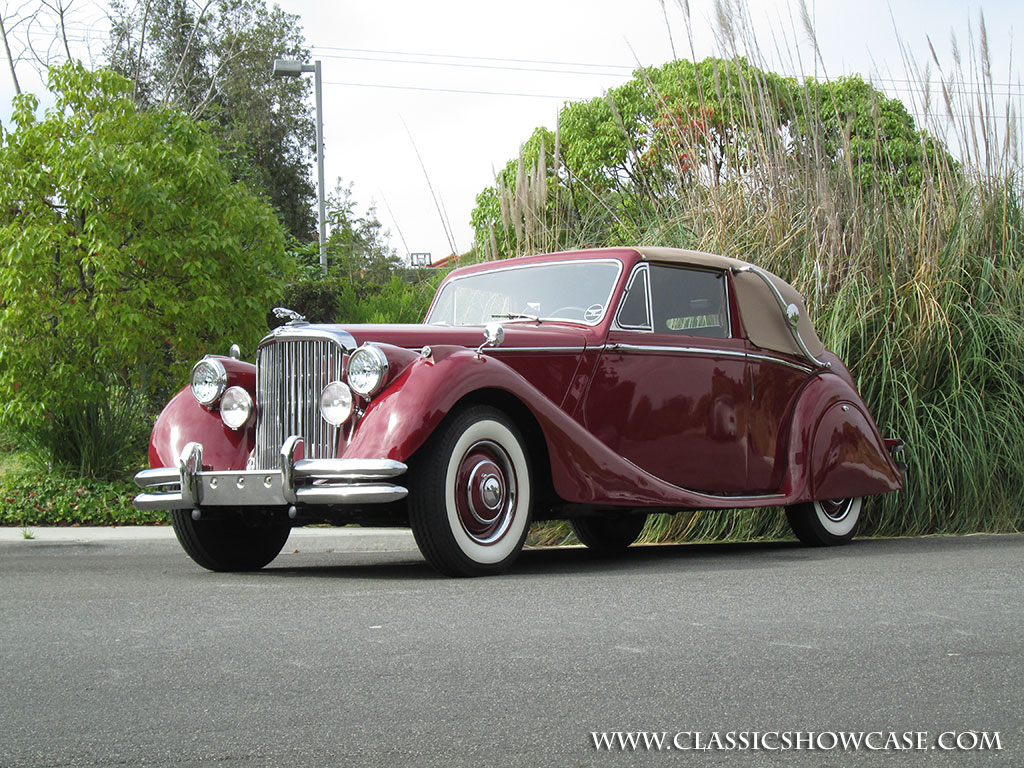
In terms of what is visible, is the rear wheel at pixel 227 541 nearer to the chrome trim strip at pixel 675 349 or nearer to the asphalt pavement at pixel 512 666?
the asphalt pavement at pixel 512 666

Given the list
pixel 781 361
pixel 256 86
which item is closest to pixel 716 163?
pixel 781 361

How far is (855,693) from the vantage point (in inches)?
125

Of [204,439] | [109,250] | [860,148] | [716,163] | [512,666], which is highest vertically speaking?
[860,148]

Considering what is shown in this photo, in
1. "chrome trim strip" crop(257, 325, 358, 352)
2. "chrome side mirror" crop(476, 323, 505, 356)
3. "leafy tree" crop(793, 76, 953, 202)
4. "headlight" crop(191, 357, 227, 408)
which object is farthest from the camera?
"leafy tree" crop(793, 76, 953, 202)

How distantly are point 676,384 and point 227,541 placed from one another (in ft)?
8.77

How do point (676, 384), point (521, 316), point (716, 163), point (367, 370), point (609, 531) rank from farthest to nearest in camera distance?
point (716, 163), point (609, 531), point (521, 316), point (676, 384), point (367, 370)

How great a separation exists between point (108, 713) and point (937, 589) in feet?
11.5

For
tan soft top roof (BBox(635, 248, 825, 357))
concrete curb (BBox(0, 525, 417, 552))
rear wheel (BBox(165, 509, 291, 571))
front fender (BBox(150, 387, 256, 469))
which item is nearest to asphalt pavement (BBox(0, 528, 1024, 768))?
rear wheel (BBox(165, 509, 291, 571))

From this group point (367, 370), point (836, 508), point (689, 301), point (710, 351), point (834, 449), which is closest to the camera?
point (367, 370)

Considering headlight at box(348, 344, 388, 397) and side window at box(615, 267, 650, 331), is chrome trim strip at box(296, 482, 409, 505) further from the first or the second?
side window at box(615, 267, 650, 331)

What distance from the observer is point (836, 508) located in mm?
7598

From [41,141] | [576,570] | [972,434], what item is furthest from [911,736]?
[41,141]

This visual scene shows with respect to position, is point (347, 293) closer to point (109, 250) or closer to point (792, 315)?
point (109, 250)

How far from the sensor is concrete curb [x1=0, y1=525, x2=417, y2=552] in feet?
26.8
